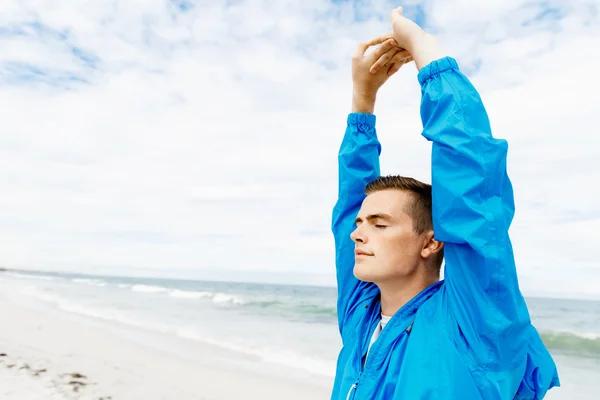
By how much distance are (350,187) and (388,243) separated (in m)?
Result: 0.52

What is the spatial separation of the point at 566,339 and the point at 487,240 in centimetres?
1650

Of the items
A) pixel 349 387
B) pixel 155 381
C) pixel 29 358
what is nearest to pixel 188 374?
pixel 155 381

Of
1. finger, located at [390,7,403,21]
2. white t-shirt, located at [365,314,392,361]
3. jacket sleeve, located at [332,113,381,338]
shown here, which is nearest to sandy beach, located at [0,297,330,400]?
jacket sleeve, located at [332,113,381,338]

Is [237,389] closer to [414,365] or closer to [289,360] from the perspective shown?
[289,360]

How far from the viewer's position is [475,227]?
1520 mm

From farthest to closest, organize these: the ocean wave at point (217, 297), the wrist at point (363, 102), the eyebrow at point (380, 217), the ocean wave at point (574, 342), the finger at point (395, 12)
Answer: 1. the ocean wave at point (217, 297)
2. the ocean wave at point (574, 342)
3. the wrist at point (363, 102)
4. the finger at point (395, 12)
5. the eyebrow at point (380, 217)

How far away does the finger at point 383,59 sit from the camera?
2142 millimetres

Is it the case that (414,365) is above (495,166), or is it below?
below

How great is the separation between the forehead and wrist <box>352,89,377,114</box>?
56cm

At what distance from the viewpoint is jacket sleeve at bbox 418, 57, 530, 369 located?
1.52 meters

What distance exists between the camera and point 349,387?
1836mm

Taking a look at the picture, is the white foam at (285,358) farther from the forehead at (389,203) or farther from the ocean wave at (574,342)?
the ocean wave at (574,342)

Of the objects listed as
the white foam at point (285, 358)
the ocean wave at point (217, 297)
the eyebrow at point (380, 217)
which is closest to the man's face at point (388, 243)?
the eyebrow at point (380, 217)

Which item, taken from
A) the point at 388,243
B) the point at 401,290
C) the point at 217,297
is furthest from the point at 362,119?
the point at 217,297
